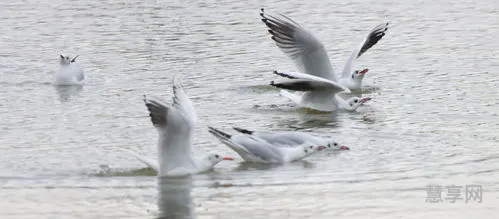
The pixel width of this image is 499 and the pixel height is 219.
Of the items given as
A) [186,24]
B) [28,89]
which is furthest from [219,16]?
[28,89]

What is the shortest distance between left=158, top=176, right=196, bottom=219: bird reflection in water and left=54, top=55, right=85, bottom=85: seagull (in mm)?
5578

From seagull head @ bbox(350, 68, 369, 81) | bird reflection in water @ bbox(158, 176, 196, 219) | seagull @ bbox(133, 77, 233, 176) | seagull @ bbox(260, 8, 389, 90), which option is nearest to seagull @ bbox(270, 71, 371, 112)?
seagull @ bbox(260, 8, 389, 90)

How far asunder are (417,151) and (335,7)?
11021 millimetres

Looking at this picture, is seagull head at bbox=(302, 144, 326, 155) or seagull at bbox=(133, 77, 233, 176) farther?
seagull head at bbox=(302, 144, 326, 155)

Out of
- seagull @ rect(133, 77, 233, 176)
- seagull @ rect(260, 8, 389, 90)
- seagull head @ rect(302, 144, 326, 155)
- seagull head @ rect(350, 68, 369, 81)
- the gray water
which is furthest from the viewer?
seagull head @ rect(350, 68, 369, 81)

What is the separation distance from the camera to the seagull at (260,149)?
11.1 m

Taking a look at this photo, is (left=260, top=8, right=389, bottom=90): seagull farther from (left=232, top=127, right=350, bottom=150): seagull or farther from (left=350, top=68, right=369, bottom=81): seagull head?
(left=232, top=127, right=350, bottom=150): seagull

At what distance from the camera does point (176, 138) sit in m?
10.5

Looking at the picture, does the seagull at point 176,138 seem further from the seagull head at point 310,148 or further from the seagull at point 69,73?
the seagull at point 69,73

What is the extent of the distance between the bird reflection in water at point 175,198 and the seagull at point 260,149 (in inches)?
24.7

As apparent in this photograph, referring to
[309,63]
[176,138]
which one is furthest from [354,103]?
[176,138]

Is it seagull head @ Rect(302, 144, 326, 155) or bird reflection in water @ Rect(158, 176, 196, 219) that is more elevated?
seagull head @ Rect(302, 144, 326, 155)

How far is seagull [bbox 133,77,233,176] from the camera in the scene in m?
10.2

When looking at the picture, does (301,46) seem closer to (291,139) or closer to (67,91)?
(67,91)
